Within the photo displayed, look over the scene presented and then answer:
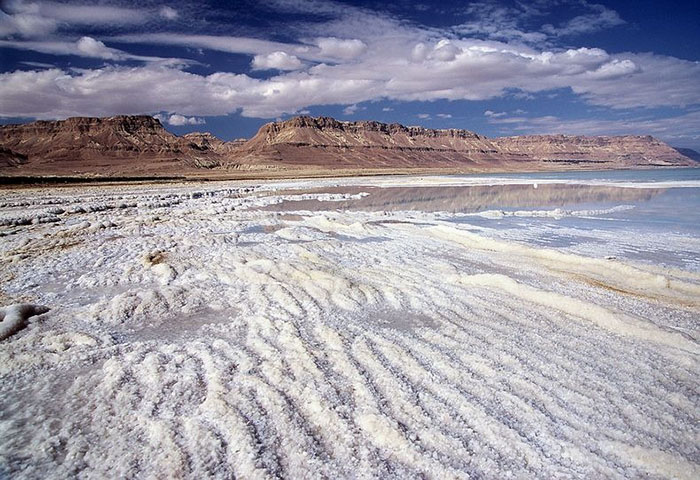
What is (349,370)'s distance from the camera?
4.42m

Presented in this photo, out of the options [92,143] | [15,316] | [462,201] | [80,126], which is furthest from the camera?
[80,126]

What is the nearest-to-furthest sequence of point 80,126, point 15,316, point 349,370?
point 349,370
point 15,316
point 80,126

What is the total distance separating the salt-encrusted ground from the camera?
318 centimetres

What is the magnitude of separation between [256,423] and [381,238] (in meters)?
9.35

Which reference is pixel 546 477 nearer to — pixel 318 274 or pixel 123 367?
pixel 123 367

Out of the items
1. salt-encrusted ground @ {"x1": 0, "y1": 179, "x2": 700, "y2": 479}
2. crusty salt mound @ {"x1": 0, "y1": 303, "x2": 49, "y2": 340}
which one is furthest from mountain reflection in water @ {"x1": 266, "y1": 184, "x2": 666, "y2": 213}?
crusty salt mound @ {"x1": 0, "y1": 303, "x2": 49, "y2": 340}

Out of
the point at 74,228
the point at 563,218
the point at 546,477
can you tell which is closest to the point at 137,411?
the point at 546,477

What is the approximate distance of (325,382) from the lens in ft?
13.7

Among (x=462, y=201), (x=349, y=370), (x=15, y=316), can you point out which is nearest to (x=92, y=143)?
(x=462, y=201)

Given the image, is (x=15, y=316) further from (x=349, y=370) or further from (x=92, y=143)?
(x=92, y=143)

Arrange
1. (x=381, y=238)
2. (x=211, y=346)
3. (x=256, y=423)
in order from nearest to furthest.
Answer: (x=256, y=423) < (x=211, y=346) < (x=381, y=238)

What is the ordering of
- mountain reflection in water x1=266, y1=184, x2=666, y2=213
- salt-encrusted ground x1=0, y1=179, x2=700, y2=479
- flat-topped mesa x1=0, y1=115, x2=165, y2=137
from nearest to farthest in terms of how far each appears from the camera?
salt-encrusted ground x1=0, y1=179, x2=700, y2=479
mountain reflection in water x1=266, y1=184, x2=666, y2=213
flat-topped mesa x1=0, y1=115, x2=165, y2=137

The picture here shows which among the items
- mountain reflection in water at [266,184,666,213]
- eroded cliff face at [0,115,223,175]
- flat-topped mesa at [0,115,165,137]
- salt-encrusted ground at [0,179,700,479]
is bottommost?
salt-encrusted ground at [0,179,700,479]

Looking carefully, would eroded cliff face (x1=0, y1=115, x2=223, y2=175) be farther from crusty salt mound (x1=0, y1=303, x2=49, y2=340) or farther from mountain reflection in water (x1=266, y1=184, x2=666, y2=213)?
crusty salt mound (x1=0, y1=303, x2=49, y2=340)
